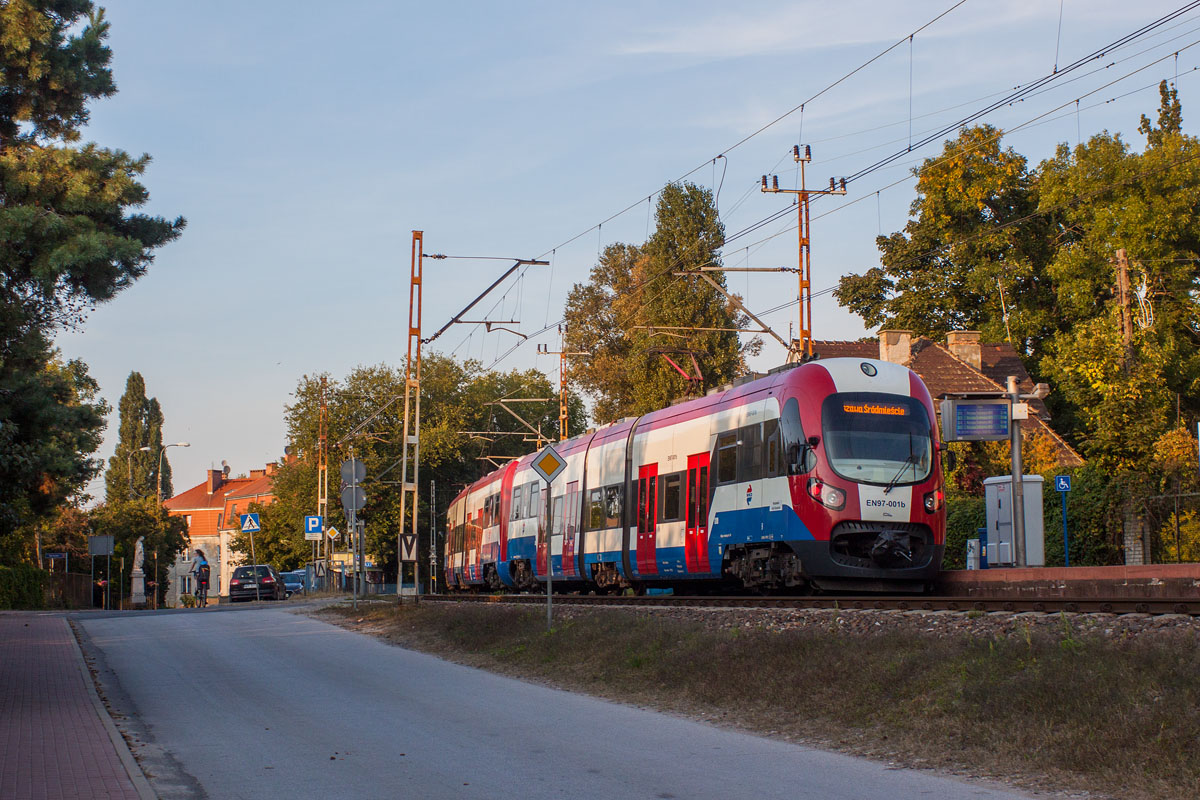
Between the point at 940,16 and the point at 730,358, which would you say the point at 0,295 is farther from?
the point at 730,358

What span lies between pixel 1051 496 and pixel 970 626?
19.5m

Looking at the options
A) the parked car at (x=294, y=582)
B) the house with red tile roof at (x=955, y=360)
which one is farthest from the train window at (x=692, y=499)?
the parked car at (x=294, y=582)

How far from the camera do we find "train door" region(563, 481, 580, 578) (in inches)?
1142

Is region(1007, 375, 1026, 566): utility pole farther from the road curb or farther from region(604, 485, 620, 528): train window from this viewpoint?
the road curb

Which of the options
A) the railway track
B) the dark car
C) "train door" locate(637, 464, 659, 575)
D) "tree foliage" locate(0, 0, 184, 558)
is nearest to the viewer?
the railway track

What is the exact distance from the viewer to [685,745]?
10.5 metres

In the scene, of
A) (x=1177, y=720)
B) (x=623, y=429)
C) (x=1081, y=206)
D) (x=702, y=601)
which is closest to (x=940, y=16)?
(x=702, y=601)

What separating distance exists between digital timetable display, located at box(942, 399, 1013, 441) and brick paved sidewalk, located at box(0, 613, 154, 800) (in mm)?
15247

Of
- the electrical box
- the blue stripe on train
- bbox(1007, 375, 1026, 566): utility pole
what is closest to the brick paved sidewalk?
the blue stripe on train

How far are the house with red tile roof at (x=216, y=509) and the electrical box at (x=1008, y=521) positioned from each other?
11881cm

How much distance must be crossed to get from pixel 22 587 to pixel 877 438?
34.3 m

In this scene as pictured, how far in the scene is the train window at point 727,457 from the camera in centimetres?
2059

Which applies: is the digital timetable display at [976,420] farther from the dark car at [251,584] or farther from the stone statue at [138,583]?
the stone statue at [138,583]

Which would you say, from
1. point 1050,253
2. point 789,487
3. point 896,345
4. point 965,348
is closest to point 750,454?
point 789,487
